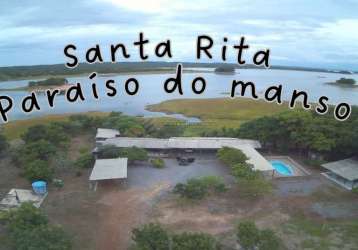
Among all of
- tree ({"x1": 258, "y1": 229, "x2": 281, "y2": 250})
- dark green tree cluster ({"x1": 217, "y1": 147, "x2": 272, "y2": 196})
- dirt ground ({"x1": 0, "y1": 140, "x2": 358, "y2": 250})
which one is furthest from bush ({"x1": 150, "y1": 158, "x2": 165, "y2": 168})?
tree ({"x1": 258, "y1": 229, "x2": 281, "y2": 250})

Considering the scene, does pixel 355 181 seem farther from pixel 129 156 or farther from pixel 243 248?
pixel 129 156

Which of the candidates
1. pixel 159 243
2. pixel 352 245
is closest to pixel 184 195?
pixel 159 243

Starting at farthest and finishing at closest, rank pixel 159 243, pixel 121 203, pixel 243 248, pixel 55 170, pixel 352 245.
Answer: pixel 55 170
pixel 121 203
pixel 352 245
pixel 243 248
pixel 159 243

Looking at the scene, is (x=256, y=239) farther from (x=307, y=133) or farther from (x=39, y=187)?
(x=307, y=133)

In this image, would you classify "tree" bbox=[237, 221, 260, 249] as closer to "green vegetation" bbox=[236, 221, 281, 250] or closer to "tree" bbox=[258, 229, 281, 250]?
"green vegetation" bbox=[236, 221, 281, 250]

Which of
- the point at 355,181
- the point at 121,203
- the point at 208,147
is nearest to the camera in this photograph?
the point at 121,203

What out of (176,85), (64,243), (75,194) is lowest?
(75,194)

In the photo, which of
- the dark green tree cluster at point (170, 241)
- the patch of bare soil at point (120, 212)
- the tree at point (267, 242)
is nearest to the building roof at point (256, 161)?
the patch of bare soil at point (120, 212)
